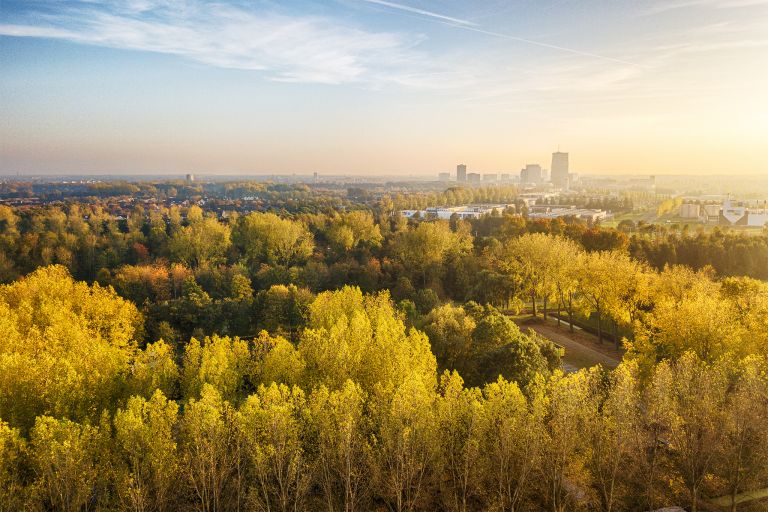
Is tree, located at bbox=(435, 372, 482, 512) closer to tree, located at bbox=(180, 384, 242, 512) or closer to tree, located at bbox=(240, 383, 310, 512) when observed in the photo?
tree, located at bbox=(240, 383, 310, 512)

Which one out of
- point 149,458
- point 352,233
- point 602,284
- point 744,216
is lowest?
point 149,458

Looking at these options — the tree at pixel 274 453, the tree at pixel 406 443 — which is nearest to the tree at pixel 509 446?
the tree at pixel 406 443

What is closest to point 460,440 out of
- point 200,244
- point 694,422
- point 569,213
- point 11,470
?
point 694,422

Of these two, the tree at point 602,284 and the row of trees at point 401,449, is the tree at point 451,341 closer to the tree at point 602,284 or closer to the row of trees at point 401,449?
the row of trees at point 401,449

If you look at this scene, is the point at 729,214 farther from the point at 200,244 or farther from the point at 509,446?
the point at 509,446

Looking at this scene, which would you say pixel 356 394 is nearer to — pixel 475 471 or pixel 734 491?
pixel 475 471

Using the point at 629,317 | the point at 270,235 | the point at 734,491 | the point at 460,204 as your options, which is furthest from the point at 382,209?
the point at 734,491

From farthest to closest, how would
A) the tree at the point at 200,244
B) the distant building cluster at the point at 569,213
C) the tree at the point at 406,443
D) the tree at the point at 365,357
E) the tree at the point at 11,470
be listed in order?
1. the distant building cluster at the point at 569,213
2. the tree at the point at 200,244
3. the tree at the point at 365,357
4. the tree at the point at 406,443
5. the tree at the point at 11,470

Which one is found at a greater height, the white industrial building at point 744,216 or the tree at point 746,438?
the white industrial building at point 744,216
